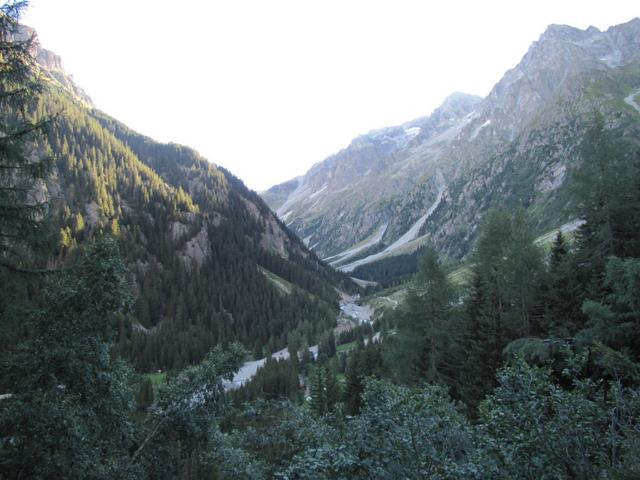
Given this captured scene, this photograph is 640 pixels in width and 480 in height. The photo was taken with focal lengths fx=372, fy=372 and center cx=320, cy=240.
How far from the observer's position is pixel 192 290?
113125 millimetres

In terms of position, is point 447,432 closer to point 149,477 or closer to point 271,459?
point 149,477

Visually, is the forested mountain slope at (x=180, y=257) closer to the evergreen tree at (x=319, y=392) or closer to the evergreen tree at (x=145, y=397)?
the evergreen tree at (x=145, y=397)

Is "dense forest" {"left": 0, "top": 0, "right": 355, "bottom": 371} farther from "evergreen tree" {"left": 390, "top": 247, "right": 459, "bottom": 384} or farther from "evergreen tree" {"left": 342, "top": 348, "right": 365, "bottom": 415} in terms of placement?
"evergreen tree" {"left": 390, "top": 247, "right": 459, "bottom": 384}

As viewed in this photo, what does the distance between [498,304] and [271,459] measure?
62.7 ft

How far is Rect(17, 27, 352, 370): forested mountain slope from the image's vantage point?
97.2 metres

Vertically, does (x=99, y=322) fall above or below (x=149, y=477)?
above

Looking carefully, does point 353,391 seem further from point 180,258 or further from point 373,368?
point 180,258

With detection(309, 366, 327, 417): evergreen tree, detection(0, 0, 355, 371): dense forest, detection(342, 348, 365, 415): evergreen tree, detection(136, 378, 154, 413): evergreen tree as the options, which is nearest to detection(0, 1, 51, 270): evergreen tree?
detection(342, 348, 365, 415): evergreen tree

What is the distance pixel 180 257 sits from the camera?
417ft

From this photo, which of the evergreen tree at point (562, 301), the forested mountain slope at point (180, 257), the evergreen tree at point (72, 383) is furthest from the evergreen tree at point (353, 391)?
the forested mountain slope at point (180, 257)

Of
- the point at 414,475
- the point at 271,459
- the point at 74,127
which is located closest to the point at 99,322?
the point at 414,475

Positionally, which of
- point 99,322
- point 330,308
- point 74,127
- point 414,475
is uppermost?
point 74,127

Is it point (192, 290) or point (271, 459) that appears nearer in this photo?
point (271, 459)

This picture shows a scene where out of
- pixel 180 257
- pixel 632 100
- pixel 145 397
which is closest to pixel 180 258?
pixel 180 257
